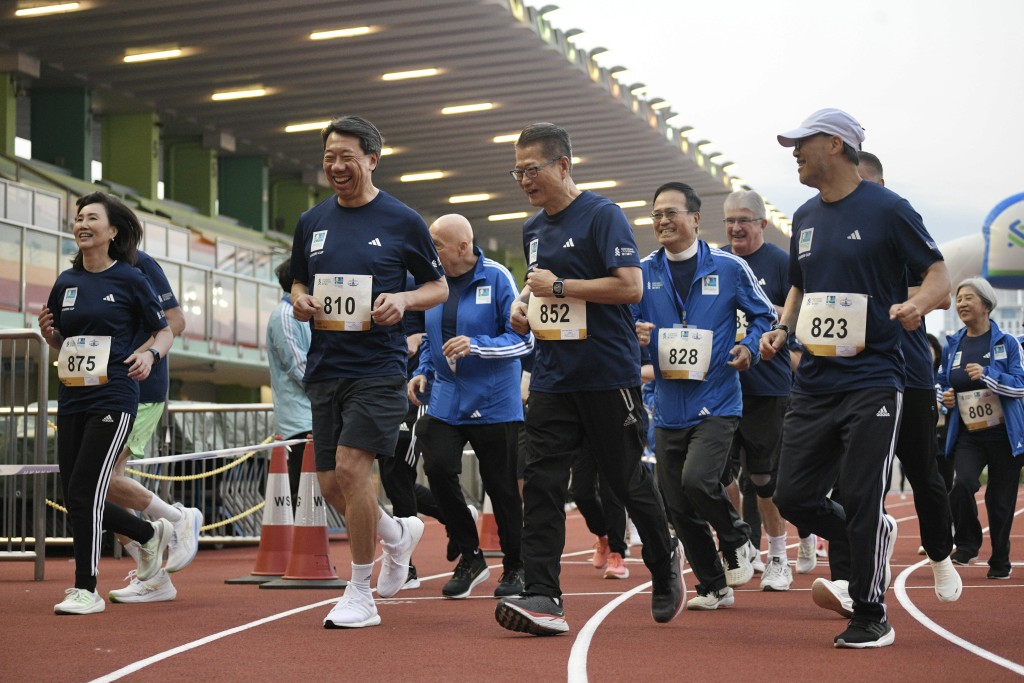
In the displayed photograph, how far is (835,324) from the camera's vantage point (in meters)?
5.81

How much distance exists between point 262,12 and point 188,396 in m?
7.69

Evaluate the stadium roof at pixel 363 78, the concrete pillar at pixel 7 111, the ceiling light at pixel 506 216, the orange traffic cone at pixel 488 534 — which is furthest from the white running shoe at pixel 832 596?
the ceiling light at pixel 506 216

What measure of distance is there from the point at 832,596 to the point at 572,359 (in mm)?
1492

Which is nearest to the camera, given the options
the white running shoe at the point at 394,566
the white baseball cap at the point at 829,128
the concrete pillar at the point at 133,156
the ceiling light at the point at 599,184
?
the white baseball cap at the point at 829,128

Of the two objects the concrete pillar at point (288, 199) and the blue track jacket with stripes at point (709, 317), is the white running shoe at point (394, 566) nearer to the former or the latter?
the blue track jacket with stripes at point (709, 317)

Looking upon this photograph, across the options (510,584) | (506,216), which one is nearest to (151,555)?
(510,584)

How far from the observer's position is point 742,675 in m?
5.04

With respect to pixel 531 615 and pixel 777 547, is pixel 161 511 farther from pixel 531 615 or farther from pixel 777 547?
pixel 777 547

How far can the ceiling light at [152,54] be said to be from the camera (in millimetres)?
26953

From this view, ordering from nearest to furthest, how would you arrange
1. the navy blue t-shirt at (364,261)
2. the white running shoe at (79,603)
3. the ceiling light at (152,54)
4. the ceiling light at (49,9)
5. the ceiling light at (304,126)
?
the navy blue t-shirt at (364,261), the white running shoe at (79,603), the ceiling light at (49,9), the ceiling light at (152,54), the ceiling light at (304,126)

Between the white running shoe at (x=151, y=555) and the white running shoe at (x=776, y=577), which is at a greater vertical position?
the white running shoe at (x=151, y=555)

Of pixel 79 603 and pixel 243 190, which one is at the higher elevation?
pixel 243 190

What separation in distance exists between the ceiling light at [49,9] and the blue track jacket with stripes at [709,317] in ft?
60.7

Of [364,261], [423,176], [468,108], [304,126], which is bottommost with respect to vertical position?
[364,261]
